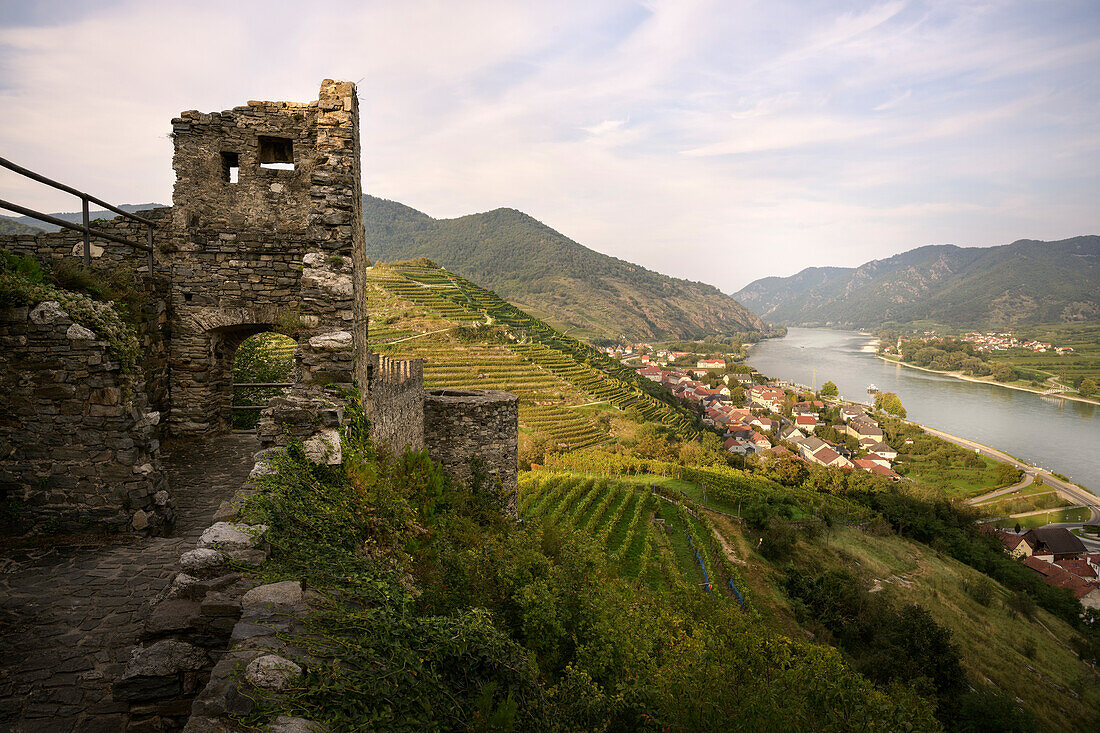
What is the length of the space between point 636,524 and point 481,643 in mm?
23328

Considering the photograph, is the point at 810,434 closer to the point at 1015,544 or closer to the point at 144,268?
the point at 1015,544

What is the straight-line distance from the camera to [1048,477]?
57188 mm

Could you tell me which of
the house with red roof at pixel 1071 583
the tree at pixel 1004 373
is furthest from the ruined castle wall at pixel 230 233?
the tree at pixel 1004 373

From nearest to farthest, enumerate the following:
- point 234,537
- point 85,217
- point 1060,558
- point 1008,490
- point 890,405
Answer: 1. point 234,537
2. point 85,217
3. point 1060,558
4. point 1008,490
5. point 890,405

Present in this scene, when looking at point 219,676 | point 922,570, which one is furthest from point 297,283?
point 922,570

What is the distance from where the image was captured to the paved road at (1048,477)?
5131 cm

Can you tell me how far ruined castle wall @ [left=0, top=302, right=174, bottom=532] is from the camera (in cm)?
455

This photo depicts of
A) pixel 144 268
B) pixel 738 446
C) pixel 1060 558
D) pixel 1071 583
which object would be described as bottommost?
pixel 1060 558

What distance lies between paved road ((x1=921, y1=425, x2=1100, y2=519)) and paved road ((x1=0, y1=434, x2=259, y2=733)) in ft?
233

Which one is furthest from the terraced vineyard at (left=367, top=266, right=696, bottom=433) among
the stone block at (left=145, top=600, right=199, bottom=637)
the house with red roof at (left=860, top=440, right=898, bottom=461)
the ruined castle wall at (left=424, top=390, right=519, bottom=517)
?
the stone block at (left=145, top=600, right=199, bottom=637)

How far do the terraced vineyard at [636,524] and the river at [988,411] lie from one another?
6190cm

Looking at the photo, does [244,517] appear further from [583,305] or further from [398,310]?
[583,305]

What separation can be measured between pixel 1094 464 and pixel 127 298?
95284 millimetres

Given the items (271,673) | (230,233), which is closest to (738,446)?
(230,233)
